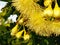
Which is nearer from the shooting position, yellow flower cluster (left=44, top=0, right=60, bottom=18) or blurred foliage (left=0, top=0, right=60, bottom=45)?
yellow flower cluster (left=44, top=0, right=60, bottom=18)

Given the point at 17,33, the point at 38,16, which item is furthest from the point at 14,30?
the point at 38,16

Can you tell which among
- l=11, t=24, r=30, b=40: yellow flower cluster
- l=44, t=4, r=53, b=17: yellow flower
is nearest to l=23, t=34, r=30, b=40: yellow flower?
l=11, t=24, r=30, b=40: yellow flower cluster

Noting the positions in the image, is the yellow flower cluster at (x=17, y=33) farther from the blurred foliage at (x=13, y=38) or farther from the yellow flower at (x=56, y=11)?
the yellow flower at (x=56, y=11)

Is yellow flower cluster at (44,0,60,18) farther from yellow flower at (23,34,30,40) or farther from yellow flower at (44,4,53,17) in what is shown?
yellow flower at (23,34,30,40)

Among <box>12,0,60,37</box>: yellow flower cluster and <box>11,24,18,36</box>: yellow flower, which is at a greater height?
<box>12,0,60,37</box>: yellow flower cluster

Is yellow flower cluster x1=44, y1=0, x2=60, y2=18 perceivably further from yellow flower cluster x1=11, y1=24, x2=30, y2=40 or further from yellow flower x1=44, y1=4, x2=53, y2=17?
yellow flower cluster x1=11, y1=24, x2=30, y2=40

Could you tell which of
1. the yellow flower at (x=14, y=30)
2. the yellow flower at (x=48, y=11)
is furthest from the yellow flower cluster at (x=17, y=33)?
the yellow flower at (x=48, y=11)

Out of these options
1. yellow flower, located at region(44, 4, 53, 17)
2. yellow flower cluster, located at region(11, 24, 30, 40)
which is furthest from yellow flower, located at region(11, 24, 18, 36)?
yellow flower, located at region(44, 4, 53, 17)
